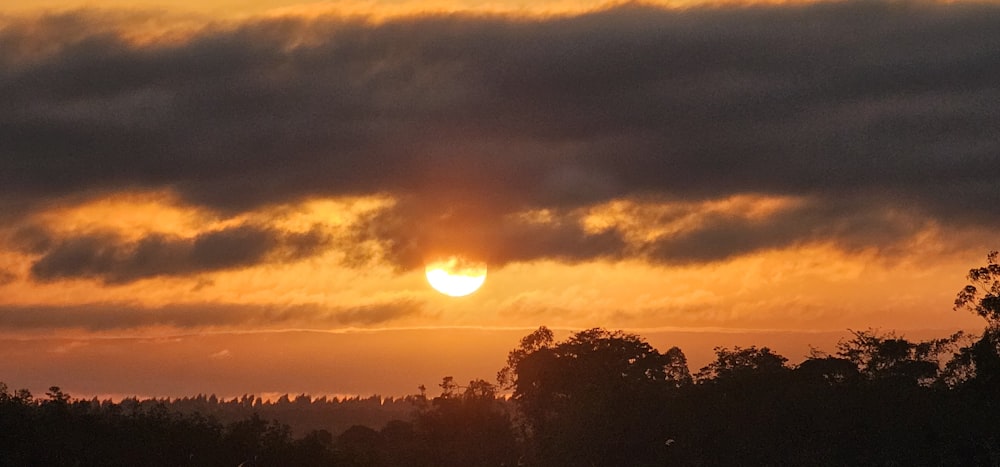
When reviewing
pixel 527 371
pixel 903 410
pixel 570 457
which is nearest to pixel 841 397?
pixel 903 410

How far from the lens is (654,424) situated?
132 metres

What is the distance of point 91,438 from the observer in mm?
107125

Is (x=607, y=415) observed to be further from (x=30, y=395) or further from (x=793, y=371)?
(x=30, y=395)

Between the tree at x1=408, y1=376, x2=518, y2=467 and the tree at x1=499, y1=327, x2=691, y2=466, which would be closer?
the tree at x1=499, y1=327, x2=691, y2=466

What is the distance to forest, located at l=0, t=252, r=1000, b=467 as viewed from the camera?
110812 mm

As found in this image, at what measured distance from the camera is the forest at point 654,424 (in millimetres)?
110812

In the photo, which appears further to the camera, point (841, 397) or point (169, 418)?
point (841, 397)

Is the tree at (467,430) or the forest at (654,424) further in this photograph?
the tree at (467,430)

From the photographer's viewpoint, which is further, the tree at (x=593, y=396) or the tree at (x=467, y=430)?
the tree at (x=467, y=430)

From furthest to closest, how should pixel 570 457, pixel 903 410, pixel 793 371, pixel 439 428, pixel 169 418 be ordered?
pixel 439 428 < pixel 793 371 < pixel 570 457 < pixel 903 410 < pixel 169 418

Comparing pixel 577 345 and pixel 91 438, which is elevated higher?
pixel 577 345

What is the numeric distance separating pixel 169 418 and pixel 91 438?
428 inches

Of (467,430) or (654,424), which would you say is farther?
(467,430)

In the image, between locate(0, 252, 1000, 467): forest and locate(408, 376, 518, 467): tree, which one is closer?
locate(0, 252, 1000, 467): forest
